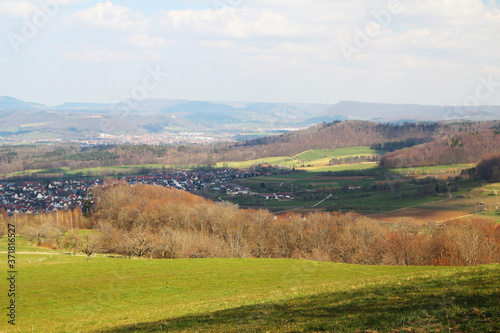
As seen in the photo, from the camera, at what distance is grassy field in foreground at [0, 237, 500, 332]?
1230cm

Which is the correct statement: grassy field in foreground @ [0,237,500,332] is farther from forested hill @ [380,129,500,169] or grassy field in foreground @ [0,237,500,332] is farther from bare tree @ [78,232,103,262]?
forested hill @ [380,129,500,169]

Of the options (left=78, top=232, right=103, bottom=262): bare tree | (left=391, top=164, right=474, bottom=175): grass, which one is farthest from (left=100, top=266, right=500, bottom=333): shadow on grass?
(left=391, top=164, right=474, bottom=175): grass

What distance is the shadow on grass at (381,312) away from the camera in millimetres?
11289

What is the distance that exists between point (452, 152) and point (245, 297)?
15463 centimetres

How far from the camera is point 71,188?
13338 cm

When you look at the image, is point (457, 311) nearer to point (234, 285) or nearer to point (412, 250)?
point (234, 285)

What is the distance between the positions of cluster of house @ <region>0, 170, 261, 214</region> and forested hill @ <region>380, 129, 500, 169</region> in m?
57.2

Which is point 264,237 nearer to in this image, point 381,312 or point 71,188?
point 381,312

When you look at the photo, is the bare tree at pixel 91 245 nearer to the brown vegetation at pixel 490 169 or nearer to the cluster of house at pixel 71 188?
the cluster of house at pixel 71 188

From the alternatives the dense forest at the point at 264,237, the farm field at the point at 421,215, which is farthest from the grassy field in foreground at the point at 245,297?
the farm field at the point at 421,215

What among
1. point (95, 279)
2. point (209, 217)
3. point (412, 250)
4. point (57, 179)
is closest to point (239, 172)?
point (57, 179)

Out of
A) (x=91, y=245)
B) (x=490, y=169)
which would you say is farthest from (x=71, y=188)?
(x=490, y=169)

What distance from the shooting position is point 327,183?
5074 inches

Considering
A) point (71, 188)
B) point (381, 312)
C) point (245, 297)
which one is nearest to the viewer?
point (381, 312)
